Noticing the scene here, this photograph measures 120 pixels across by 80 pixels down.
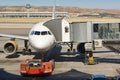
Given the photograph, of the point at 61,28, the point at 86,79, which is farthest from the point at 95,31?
the point at 86,79

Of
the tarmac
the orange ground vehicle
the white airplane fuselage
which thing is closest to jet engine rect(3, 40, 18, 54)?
the tarmac

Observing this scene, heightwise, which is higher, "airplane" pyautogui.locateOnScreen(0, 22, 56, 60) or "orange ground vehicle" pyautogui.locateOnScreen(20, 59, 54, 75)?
"airplane" pyautogui.locateOnScreen(0, 22, 56, 60)

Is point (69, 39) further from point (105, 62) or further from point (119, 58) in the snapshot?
point (119, 58)

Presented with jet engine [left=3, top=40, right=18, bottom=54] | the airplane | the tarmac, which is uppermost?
the airplane

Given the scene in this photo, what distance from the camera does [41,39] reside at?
30.7m

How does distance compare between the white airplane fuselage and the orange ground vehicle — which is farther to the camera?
the white airplane fuselage

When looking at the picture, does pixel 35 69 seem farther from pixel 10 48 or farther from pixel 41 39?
pixel 10 48

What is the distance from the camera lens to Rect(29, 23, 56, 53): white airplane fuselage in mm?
30147

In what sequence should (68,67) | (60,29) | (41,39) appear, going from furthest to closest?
(60,29) → (68,67) → (41,39)

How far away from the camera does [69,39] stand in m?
33.2

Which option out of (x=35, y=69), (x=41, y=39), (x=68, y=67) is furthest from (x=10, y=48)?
(x=35, y=69)

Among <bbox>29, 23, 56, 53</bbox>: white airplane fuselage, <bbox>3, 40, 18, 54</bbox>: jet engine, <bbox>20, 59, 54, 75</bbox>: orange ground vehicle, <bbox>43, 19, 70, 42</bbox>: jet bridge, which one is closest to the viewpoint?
<bbox>20, 59, 54, 75</bbox>: orange ground vehicle

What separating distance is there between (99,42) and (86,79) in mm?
8410

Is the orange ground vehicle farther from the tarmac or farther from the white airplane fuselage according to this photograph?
the white airplane fuselage
